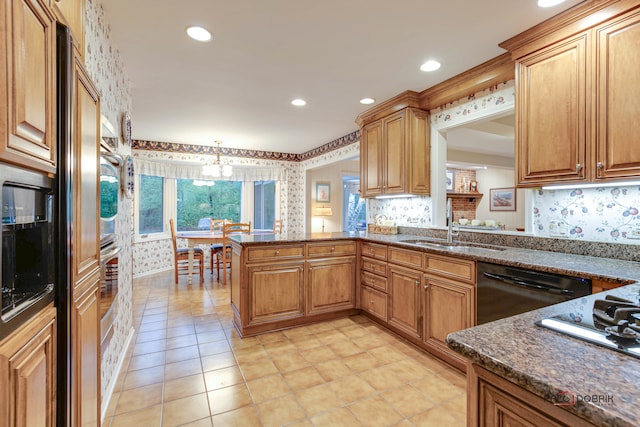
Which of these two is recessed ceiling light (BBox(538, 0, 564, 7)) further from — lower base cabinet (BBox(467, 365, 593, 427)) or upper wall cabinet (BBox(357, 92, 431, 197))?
lower base cabinet (BBox(467, 365, 593, 427))

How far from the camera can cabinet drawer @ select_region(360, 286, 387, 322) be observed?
9.78 feet

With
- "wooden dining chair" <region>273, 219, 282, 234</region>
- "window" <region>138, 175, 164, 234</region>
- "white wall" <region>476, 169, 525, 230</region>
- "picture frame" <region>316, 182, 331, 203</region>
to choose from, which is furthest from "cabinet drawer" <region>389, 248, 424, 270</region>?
"white wall" <region>476, 169, 525, 230</region>

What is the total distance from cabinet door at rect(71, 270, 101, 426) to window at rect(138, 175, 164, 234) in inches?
186

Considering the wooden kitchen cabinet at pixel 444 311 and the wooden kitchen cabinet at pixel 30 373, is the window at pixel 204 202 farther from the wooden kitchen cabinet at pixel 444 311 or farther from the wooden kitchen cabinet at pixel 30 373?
the wooden kitchen cabinet at pixel 30 373

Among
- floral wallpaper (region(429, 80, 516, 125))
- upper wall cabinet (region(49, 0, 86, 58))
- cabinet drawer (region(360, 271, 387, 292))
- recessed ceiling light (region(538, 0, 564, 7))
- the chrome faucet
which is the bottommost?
cabinet drawer (region(360, 271, 387, 292))

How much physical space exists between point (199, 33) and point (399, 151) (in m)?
2.17

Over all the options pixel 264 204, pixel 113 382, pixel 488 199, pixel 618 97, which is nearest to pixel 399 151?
pixel 618 97

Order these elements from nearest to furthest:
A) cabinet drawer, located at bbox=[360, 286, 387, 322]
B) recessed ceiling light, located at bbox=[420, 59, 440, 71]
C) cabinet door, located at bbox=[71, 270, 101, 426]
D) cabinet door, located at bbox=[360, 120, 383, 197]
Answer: cabinet door, located at bbox=[71, 270, 101, 426] → recessed ceiling light, located at bbox=[420, 59, 440, 71] → cabinet drawer, located at bbox=[360, 286, 387, 322] → cabinet door, located at bbox=[360, 120, 383, 197]

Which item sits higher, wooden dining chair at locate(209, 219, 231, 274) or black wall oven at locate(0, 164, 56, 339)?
black wall oven at locate(0, 164, 56, 339)

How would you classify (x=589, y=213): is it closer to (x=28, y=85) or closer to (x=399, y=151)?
(x=399, y=151)

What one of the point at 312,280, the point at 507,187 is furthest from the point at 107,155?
the point at 507,187

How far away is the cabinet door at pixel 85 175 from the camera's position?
1088 millimetres

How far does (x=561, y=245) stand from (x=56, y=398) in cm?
285

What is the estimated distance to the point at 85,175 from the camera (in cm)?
121
